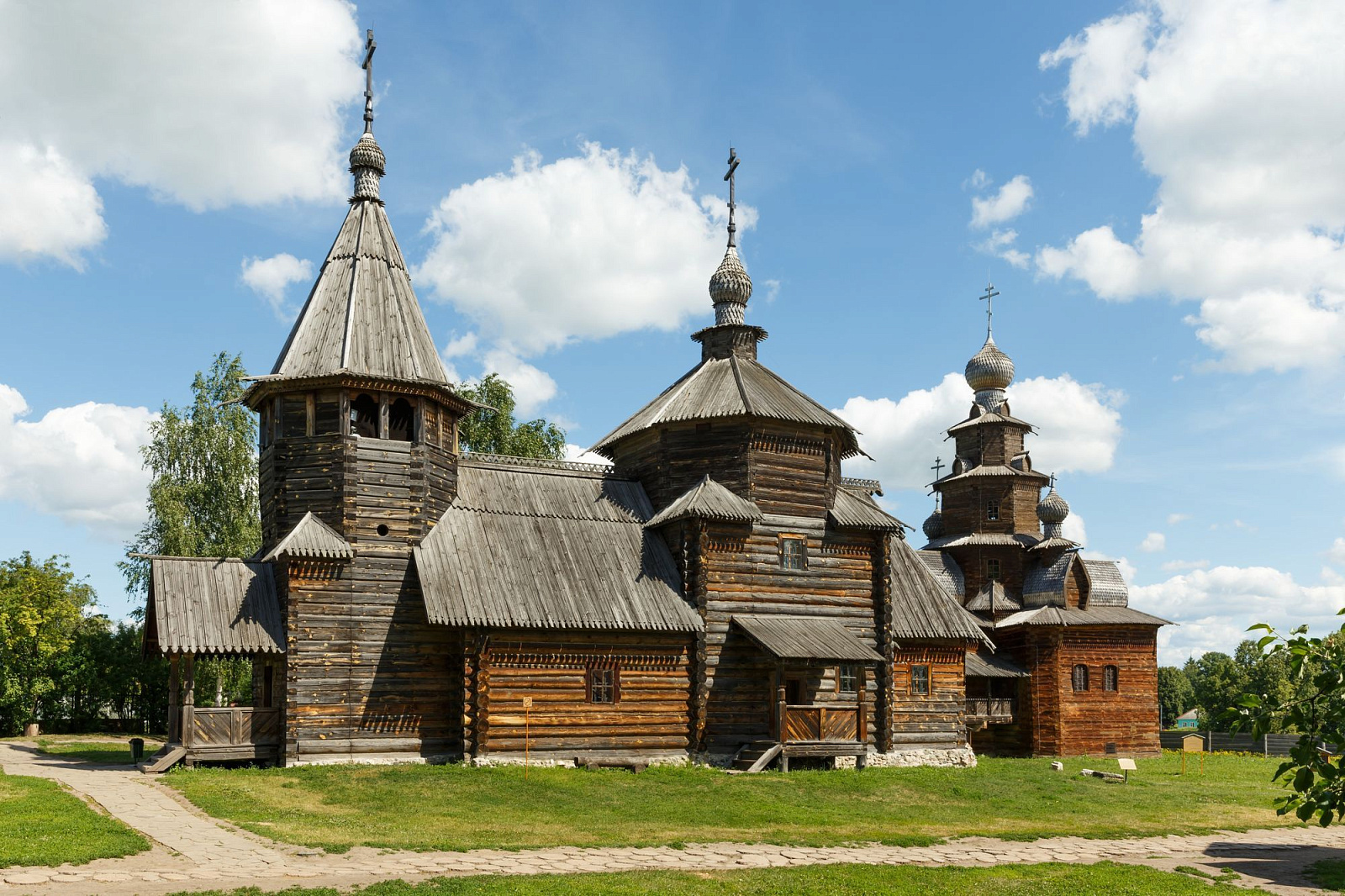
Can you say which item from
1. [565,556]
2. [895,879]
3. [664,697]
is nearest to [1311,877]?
[895,879]

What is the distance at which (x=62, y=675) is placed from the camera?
37.9 m

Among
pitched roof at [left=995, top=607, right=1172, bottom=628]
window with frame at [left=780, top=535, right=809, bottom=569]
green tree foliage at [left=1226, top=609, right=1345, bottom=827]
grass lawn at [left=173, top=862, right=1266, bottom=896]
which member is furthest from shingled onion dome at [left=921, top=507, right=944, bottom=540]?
green tree foliage at [left=1226, top=609, right=1345, bottom=827]

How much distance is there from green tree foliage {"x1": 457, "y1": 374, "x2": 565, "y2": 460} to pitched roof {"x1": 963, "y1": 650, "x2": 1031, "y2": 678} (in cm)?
1964

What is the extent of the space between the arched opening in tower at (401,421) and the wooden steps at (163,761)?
8.40 metres

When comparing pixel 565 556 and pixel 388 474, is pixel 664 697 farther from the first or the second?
pixel 388 474

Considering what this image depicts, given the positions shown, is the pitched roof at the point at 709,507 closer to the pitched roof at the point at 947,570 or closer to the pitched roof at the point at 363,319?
the pitched roof at the point at 363,319

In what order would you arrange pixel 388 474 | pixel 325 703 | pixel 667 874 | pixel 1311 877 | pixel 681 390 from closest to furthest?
pixel 667 874, pixel 1311 877, pixel 325 703, pixel 388 474, pixel 681 390

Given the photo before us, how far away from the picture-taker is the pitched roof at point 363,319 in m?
26.5

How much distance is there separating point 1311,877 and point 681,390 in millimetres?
19255

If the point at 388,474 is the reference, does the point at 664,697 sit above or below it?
below

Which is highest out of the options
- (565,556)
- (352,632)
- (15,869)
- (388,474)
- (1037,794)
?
(388,474)

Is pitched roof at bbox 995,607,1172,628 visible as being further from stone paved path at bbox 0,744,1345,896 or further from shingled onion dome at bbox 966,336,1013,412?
stone paved path at bbox 0,744,1345,896

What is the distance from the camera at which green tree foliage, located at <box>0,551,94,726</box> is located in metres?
36.8

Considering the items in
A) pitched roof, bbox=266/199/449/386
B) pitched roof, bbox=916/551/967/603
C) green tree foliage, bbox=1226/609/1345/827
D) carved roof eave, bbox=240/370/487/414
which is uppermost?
pitched roof, bbox=266/199/449/386
